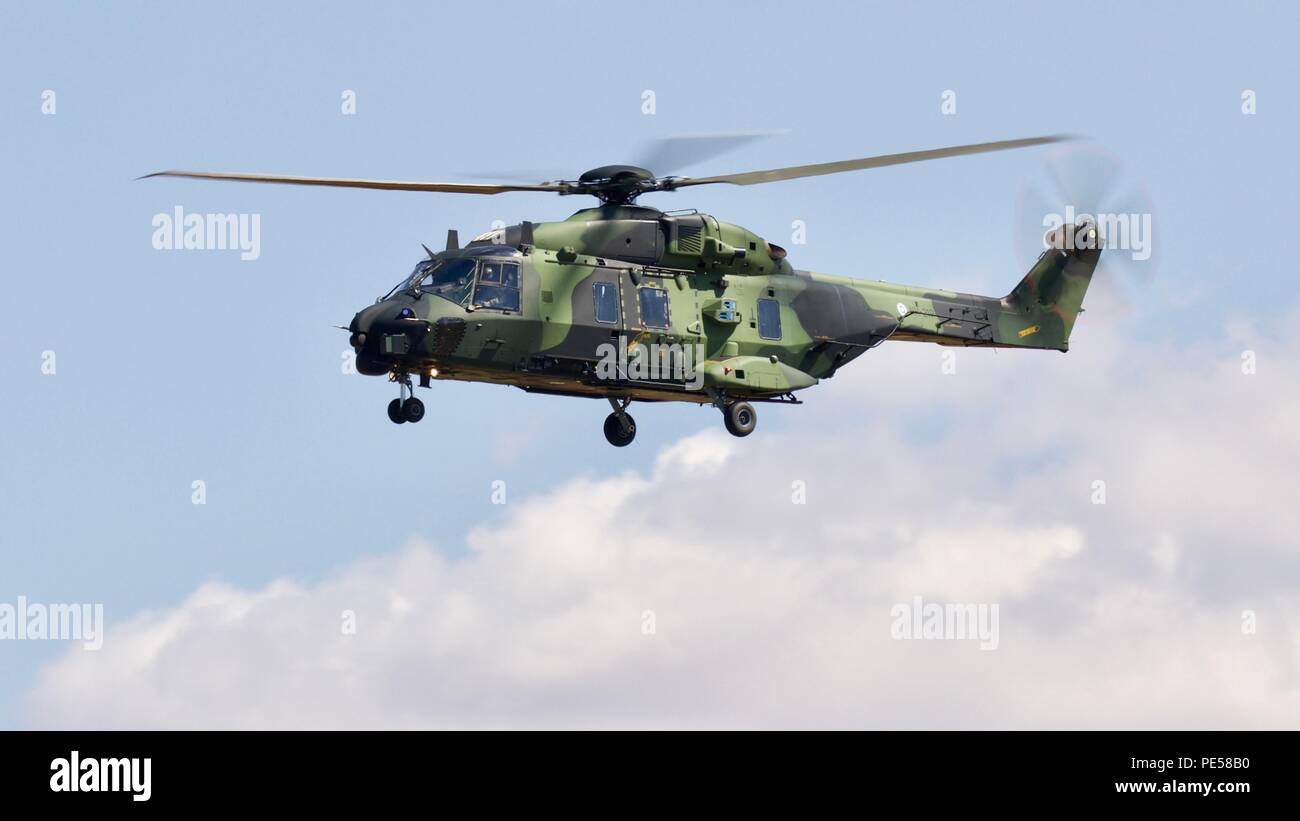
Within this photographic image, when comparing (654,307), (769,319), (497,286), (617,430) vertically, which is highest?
(497,286)

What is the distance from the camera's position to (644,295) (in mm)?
45750

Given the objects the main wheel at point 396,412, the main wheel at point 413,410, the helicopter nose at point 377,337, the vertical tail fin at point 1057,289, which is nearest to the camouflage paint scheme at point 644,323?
the helicopter nose at point 377,337

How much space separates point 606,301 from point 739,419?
4.05 meters

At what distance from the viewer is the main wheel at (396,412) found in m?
43.9

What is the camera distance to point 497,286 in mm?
43969

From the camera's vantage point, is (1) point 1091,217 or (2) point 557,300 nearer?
(2) point 557,300

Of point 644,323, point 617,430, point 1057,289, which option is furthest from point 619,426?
point 1057,289

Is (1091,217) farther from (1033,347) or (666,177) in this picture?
(666,177)

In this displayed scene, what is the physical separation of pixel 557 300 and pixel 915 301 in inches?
400

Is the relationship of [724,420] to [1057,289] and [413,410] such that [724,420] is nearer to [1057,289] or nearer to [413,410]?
[413,410]

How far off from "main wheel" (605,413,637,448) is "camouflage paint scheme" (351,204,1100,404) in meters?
1.07

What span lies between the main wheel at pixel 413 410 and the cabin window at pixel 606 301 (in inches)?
163
